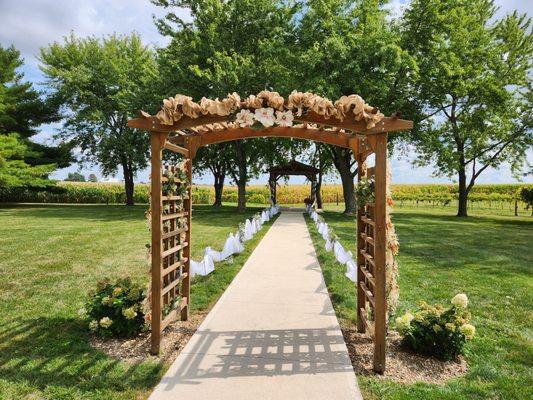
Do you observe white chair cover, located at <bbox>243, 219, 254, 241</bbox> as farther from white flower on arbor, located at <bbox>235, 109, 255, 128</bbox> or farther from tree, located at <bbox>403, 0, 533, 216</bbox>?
tree, located at <bbox>403, 0, 533, 216</bbox>

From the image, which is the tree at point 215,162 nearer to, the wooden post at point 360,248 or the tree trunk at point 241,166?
the tree trunk at point 241,166

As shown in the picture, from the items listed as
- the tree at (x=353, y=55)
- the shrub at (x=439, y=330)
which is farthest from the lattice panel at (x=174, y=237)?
the tree at (x=353, y=55)

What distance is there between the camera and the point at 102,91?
31891 millimetres

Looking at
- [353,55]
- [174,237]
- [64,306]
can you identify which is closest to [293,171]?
[353,55]

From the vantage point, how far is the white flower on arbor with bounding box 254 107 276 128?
3832 millimetres

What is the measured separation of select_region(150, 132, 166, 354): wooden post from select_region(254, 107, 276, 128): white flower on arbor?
1158mm

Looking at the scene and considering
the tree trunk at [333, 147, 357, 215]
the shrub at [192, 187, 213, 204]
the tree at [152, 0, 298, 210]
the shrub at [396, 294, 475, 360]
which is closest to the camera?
the shrub at [396, 294, 475, 360]

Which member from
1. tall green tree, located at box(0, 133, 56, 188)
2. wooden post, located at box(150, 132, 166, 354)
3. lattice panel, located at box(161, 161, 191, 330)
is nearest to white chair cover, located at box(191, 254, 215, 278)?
lattice panel, located at box(161, 161, 191, 330)

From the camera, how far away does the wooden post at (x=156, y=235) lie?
165 inches

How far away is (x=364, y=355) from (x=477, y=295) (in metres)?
3.81

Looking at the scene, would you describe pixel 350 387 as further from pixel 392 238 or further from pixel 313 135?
pixel 313 135

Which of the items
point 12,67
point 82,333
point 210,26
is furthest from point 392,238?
point 12,67

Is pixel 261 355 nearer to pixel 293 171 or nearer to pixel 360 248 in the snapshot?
pixel 360 248

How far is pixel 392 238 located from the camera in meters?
4.35
